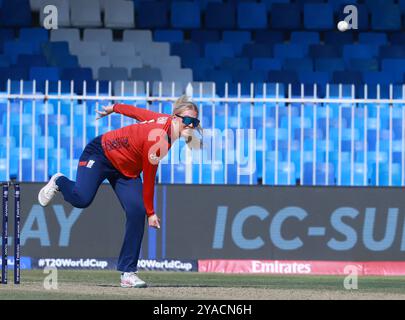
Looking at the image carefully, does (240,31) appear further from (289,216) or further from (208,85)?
(289,216)

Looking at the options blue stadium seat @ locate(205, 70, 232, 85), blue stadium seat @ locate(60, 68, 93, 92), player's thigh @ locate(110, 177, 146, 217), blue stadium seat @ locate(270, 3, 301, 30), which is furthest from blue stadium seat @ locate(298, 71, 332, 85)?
player's thigh @ locate(110, 177, 146, 217)

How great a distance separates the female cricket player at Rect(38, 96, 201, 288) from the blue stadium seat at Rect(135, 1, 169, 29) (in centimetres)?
875

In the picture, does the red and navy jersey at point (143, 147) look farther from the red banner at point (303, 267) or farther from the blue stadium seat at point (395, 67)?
the blue stadium seat at point (395, 67)

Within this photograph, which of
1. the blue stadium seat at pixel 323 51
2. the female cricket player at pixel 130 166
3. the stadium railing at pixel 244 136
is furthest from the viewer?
the blue stadium seat at pixel 323 51

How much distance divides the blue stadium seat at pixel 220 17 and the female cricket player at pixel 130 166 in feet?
28.9

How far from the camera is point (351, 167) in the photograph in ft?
54.9

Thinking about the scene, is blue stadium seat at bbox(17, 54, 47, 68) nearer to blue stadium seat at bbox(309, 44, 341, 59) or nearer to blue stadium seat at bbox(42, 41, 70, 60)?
blue stadium seat at bbox(42, 41, 70, 60)

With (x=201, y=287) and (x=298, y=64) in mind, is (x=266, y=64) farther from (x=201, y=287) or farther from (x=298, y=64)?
(x=201, y=287)

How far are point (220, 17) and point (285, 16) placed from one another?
1050mm

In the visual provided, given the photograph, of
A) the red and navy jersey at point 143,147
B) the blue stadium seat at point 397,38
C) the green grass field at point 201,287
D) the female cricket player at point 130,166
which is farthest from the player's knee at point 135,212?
the blue stadium seat at point 397,38

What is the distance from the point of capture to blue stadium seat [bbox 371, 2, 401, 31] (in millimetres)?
20094

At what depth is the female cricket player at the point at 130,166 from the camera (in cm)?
1093
